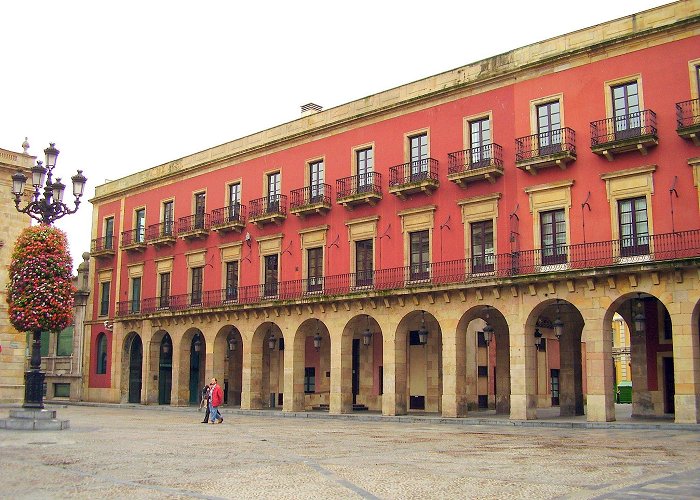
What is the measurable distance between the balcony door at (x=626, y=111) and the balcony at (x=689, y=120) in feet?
3.87

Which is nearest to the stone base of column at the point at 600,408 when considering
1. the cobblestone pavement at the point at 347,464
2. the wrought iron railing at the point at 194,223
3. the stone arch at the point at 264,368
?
the cobblestone pavement at the point at 347,464

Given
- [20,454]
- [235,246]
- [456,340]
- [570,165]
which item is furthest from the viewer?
[235,246]

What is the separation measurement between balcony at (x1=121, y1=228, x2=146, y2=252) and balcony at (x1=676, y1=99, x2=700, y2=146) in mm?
28307

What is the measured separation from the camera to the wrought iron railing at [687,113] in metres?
22.8

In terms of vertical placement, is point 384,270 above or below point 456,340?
above

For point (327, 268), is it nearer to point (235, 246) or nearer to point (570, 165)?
point (235, 246)

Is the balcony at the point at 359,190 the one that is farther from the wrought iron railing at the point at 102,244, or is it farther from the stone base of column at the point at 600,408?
the wrought iron railing at the point at 102,244

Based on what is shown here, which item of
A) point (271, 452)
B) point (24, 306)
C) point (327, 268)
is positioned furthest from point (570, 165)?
point (24, 306)

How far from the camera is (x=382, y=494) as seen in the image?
9.86 m

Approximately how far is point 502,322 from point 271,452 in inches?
706

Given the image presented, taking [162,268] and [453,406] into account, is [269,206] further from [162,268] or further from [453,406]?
[453,406]

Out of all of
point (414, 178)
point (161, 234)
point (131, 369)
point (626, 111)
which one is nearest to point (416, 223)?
point (414, 178)

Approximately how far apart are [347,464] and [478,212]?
1588 cm

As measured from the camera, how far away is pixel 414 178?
29172mm
